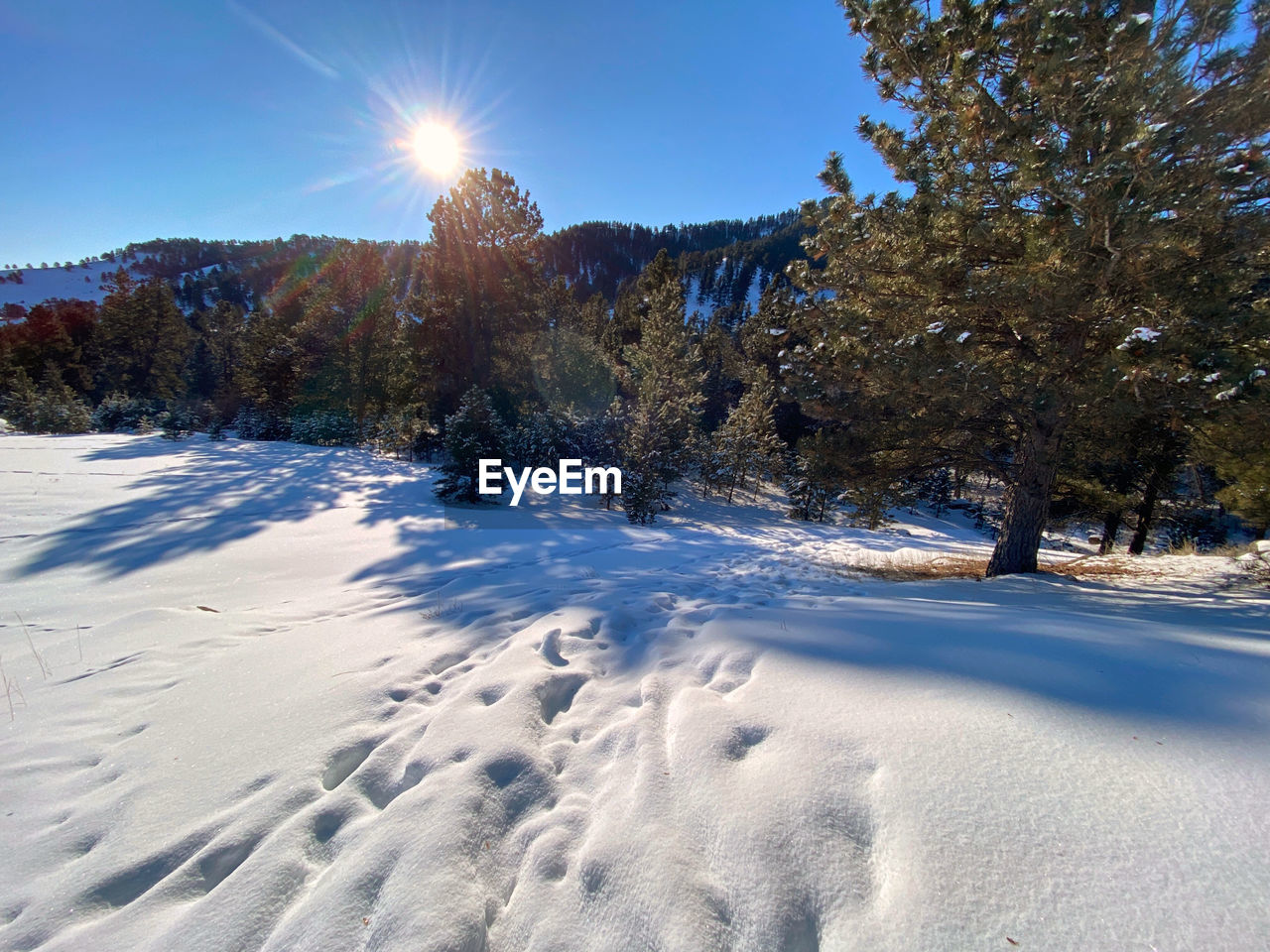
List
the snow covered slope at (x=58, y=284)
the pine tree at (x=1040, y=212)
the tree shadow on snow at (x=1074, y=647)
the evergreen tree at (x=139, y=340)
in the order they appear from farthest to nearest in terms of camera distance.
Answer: the snow covered slope at (x=58, y=284) < the evergreen tree at (x=139, y=340) < the pine tree at (x=1040, y=212) < the tree shadow on snow at (x=1074, y=647)

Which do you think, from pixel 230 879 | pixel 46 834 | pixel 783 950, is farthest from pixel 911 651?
pixel 46 834

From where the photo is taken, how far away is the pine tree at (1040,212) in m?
3.78

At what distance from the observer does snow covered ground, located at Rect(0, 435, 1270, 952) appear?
4.03 feet

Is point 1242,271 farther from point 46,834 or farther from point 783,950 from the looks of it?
point 46,834

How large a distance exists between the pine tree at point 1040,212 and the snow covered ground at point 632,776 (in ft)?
9.01

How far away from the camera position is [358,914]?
1285 mm

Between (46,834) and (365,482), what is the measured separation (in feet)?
33.8

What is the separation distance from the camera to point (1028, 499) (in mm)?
6336

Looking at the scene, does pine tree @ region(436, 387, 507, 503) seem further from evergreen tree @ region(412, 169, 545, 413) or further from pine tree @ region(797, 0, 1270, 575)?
pine tree @ region(797, 0, 1270, 575)

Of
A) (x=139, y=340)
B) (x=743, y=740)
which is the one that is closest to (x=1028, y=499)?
(x=743, y=740)

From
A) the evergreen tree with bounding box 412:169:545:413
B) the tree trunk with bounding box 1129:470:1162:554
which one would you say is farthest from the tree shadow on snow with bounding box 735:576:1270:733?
the evergreen tree with bounding box 412:169:545:413

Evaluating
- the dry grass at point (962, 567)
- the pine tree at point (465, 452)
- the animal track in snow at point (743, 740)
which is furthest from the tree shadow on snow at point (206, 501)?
the dry grass at point (962, 567)

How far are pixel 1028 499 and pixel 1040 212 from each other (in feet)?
12.0

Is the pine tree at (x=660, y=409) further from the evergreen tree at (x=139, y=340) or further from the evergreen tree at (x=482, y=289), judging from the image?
the evergreen tree at (x=139, y=340)
